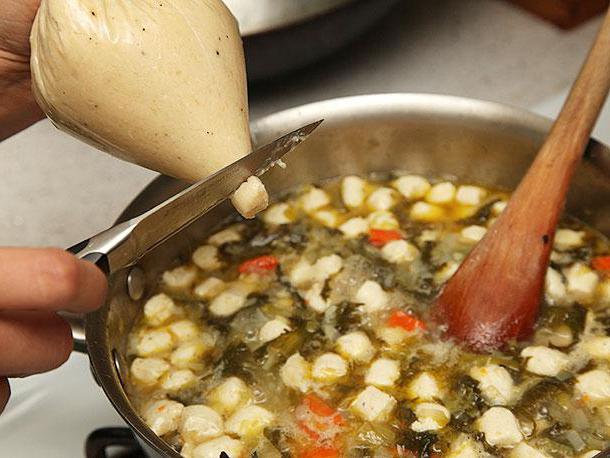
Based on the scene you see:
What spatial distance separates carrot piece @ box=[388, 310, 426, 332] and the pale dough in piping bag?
1.00 ft

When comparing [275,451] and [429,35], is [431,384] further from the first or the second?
[429,35]

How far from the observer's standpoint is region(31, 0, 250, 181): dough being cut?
83 centimetres

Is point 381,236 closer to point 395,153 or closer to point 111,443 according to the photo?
point 395,153

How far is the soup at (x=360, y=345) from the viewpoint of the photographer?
3.15 ft

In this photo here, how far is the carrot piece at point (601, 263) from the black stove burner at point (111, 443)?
1.92 ft

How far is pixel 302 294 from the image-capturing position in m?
1.13

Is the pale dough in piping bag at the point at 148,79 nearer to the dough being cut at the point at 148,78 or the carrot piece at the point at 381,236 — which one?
the dough being cut at the point at 148,78

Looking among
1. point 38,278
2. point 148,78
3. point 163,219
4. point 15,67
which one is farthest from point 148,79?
point 15,67

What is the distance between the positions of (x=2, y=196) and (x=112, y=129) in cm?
69

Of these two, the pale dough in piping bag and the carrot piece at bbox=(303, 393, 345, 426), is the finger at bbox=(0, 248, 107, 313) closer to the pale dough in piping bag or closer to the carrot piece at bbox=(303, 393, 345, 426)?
the pale dough in piping bag

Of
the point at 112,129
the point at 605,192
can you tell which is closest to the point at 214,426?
the point at 112,129

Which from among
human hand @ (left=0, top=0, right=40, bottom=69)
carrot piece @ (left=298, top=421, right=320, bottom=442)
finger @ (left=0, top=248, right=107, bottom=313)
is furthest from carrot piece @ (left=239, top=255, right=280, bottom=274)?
finger @ (left=0, top=248, right=107, bottom=313)

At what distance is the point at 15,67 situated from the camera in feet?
3.71

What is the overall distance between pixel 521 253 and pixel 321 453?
0.32 meters
